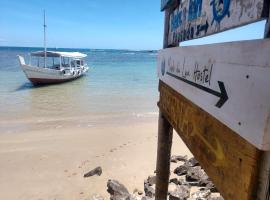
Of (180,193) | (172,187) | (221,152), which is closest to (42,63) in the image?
(172,187)

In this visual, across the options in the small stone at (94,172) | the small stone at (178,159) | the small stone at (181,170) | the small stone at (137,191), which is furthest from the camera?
the small stone at (178,159)

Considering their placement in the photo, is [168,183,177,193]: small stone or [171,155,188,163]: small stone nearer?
[168,183,177,193]: small stone

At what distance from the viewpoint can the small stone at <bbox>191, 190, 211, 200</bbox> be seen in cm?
387

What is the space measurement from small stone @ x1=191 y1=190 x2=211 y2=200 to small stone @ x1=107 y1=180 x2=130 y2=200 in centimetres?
97

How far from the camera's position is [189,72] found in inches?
59.9

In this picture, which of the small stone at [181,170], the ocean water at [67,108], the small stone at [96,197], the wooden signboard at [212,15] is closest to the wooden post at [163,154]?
the wooden signboard at [212,15]

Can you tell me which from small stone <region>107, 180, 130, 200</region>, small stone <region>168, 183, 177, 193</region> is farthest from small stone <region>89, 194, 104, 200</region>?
small stone <region>168, 183, 177, 193</region>

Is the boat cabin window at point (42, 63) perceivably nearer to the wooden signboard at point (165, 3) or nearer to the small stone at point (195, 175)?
the small stone at point (195, 175)

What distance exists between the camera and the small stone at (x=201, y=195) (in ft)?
12.7

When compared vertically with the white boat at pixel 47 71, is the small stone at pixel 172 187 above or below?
below

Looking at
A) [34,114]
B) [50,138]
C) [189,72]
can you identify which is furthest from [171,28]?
[34,114]

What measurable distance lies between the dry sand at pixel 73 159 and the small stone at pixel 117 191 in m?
0.28

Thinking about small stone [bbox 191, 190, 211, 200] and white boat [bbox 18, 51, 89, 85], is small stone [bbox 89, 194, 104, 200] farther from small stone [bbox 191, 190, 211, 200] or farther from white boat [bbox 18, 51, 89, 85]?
white boat [bbox 18, 51, 89, 85]

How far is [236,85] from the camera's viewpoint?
97 centimetres
